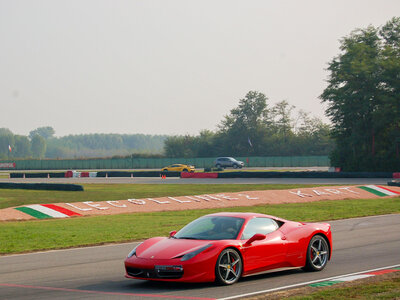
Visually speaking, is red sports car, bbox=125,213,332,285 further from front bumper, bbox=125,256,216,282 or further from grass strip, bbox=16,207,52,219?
grass strip, bbox=16,207,52,219

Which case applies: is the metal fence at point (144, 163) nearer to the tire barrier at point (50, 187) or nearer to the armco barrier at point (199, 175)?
the armco barrier at point (199, 175)

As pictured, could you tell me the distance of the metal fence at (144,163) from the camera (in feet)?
333

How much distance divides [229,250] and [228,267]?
11.0 inches

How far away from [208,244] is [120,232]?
9180 mm

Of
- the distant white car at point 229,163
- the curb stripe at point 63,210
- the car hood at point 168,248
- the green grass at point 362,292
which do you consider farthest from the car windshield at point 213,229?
the distant white car at point 229,163

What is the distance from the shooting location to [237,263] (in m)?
10.2

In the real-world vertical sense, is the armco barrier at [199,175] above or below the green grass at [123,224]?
above

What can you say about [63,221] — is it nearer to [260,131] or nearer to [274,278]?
[274,278]

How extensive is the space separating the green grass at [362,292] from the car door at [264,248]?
1510 mm

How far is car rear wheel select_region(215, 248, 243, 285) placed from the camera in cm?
988

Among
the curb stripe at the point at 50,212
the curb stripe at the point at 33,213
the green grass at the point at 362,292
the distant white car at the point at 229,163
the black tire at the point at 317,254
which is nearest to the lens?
the green grass at the point at 362,292

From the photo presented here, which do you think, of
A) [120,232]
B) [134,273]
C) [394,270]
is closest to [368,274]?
[394,270]

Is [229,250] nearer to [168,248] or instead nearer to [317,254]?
[168,248]

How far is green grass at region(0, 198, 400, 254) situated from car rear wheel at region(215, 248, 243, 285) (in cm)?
710
